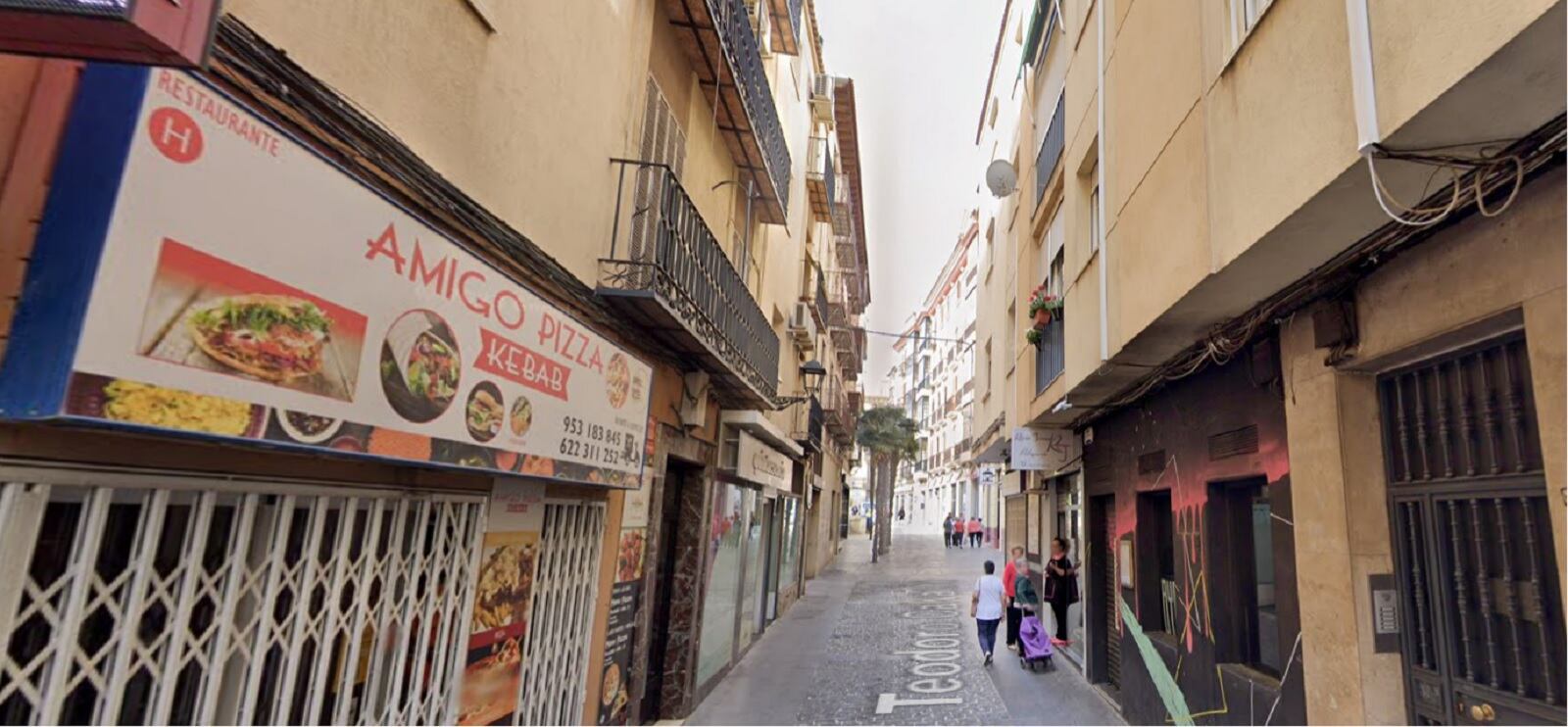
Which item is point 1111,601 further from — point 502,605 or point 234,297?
point 234,297

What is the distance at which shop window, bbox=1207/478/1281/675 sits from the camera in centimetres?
548

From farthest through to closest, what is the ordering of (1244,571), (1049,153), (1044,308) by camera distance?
(1049,153)
(1044,308)
(1244,571)

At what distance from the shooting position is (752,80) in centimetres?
844

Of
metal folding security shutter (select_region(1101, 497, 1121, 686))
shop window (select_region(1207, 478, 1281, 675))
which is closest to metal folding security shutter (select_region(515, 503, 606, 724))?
shop window (select_region(1207, 478, 1281, 675))

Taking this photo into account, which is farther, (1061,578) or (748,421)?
(1061,578)

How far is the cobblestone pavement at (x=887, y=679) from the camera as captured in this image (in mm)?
8109

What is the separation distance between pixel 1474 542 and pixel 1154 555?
4.46 meters

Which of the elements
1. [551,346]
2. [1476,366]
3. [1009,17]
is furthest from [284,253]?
[1009,17]

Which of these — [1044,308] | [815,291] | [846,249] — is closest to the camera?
[1044,308]

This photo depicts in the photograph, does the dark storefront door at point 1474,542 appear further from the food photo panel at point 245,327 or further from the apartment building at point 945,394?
the apartment building at point 945,394

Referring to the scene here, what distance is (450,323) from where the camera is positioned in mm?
3316

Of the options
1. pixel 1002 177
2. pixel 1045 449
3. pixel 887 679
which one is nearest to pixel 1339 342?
pixel 1045 449

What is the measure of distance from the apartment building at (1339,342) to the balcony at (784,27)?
4.49m

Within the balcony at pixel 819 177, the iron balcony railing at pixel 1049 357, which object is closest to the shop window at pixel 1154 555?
the iron balcony railing at pixel 1049 357
